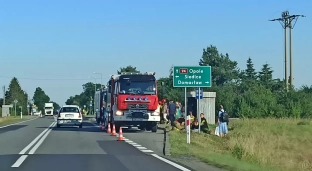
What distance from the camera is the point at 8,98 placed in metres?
189

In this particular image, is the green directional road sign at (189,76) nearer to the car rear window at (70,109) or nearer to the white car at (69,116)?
the white car at (69,116)

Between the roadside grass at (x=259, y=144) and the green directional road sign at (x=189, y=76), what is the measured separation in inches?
95.6

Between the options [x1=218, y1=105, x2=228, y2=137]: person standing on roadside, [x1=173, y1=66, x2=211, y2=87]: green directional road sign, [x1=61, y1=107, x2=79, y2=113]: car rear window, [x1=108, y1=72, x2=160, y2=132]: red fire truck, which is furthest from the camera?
[x1=61, y1=107, x2=79, y2=113]: car rear window

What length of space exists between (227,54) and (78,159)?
287ft

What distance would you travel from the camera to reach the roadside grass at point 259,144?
69.8 feet

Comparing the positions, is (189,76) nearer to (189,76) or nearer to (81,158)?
(189,76)

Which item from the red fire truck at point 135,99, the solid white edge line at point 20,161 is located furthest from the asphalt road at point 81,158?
the red fire truck at point 135,99

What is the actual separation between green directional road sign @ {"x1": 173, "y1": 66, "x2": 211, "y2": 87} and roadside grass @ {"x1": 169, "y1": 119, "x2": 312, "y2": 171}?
243 cm

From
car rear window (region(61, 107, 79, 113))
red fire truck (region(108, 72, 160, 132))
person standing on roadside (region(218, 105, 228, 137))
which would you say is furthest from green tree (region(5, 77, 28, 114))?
person standing on roadside (region(218, 105, 228, 137))

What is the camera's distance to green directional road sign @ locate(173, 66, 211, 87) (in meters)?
27.5

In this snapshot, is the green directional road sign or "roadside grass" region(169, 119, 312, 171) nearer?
"roadside grass" region(169, 119, 312, 171)

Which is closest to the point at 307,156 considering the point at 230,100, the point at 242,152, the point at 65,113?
the point at 242,152

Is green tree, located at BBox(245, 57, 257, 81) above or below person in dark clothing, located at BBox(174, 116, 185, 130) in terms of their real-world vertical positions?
above

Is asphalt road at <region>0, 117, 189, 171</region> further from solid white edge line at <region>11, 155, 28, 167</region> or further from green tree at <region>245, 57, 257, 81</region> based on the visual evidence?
green tree at <region>245, 57, 257, 81</region>
